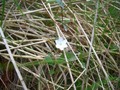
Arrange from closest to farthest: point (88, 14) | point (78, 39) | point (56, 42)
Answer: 1. point (56, 42)
2. point (78, 39)
3. point (88, 14)

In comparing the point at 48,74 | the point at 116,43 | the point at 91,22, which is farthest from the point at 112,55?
the point at 48,74

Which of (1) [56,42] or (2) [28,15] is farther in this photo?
(2) [28,15]

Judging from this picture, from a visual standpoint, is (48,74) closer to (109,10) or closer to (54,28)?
(54,28)

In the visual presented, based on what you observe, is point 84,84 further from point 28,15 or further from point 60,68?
point 28,15

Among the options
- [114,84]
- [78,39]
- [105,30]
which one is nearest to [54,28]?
[78,39]

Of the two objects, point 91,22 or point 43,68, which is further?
point 91,22

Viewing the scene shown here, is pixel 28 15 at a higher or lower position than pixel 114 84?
higher

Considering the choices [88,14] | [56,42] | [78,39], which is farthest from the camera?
[88,14]

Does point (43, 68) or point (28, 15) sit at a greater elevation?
point (28, 15)
